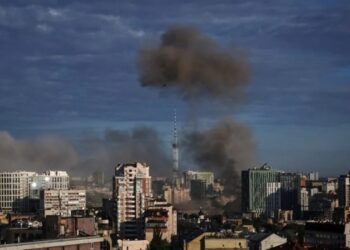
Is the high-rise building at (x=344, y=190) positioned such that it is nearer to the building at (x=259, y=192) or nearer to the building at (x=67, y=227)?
the building at (x=259, y=192)

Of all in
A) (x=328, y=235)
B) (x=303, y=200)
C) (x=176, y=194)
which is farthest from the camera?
(x=303, y=200)

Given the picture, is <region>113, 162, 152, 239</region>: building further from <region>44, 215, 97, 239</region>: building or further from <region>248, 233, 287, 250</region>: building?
<region>44, 215, 97, 239</region>: building

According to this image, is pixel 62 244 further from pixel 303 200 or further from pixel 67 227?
pixel 303 200

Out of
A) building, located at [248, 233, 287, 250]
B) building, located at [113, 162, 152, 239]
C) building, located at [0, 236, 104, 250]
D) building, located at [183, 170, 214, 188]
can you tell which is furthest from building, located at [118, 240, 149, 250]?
building, located at [183, 170, 214, 188]

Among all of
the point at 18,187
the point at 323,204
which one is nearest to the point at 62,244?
the point at 18,187

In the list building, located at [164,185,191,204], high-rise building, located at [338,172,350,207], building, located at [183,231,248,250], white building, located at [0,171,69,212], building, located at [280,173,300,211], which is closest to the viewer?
building, located at [183,231,248,250]

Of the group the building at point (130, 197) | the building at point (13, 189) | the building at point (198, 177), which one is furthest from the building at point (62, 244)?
the building at point (198, 177)
